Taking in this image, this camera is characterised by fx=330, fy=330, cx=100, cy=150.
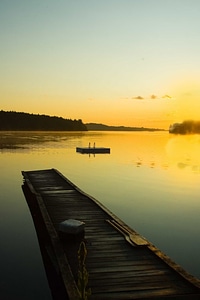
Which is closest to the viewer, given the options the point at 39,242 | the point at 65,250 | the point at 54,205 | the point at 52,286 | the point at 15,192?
the point at 65,250

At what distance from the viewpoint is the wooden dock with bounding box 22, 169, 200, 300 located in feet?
30.3

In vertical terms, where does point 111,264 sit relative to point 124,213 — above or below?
above

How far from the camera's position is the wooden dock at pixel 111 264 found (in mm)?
9234

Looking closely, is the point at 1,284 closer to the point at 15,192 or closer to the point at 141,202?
the point at 141,202

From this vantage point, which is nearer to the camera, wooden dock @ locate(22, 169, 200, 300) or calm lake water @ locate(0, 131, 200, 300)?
wooden dock @ locate(22, 169, 200, 300)

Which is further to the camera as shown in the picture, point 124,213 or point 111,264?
point 124,213

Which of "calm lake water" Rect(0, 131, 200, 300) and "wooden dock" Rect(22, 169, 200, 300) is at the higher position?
"wooden dock" Rect(22, 169, 200, 300)

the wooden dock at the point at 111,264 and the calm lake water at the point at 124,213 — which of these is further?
the calm lake water at the point at 124,213

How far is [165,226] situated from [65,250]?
11.0 meters

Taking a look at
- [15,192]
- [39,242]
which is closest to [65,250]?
[39,242]

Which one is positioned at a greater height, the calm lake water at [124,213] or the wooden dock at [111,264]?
the wooden dock at [111,264]

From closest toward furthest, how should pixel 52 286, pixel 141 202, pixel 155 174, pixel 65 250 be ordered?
pixel 65 250 < pixel 52 286 < pixel 141 202 < pixel 155 174

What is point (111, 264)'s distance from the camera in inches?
434

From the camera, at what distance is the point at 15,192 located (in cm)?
3297
